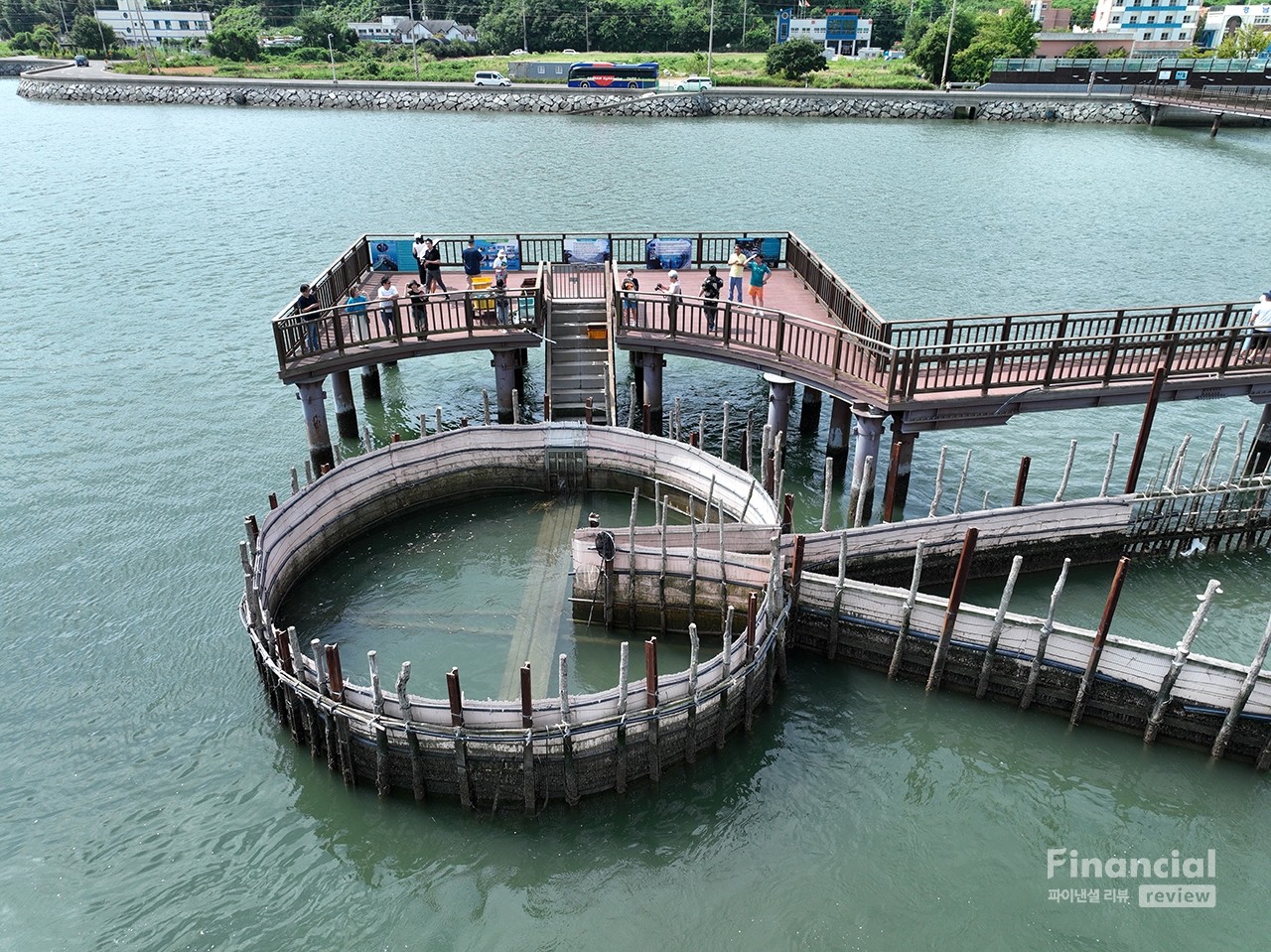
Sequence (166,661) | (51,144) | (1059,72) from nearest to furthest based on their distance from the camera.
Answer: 1. (166,661)
2. (51,144)
3. (1059,72)

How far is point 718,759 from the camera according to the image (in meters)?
17.7

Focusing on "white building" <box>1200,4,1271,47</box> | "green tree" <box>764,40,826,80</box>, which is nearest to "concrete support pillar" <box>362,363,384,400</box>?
"green tree" <box>764,40,826,80</box>

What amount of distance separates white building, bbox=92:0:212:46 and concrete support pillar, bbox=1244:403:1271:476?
20516cm

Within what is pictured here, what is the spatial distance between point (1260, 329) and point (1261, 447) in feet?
16.9

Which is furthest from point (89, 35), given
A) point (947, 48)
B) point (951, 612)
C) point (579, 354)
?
point (951, 612)

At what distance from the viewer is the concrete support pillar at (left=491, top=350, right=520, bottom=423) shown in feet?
92.4

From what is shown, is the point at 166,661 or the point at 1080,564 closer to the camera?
the point at 166,661

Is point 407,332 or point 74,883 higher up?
point 407,332

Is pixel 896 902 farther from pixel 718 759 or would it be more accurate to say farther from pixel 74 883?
pixel 74 883

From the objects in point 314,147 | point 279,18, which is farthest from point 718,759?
point 279,18

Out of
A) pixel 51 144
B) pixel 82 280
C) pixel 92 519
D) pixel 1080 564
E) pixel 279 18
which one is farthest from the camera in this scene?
pixel 279 18

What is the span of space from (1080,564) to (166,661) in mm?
22600

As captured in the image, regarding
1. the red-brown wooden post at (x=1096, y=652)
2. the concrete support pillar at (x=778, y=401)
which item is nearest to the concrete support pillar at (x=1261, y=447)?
the red-brown wooden post at (x=1096, y=652)

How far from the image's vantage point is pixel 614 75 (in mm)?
121875
